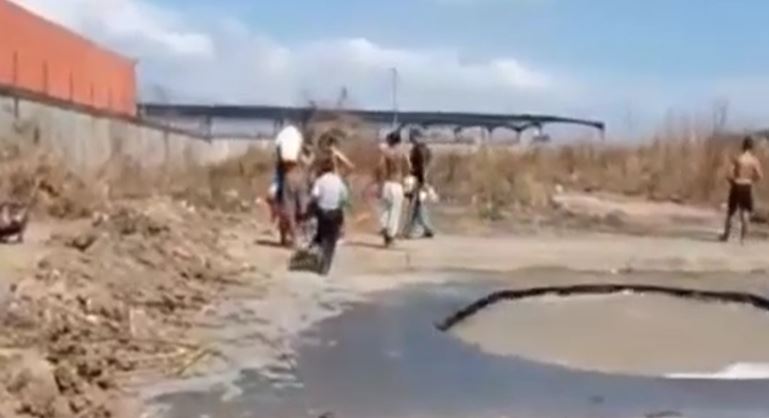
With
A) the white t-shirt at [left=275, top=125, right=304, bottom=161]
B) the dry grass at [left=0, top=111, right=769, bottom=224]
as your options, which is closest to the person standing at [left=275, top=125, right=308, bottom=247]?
the white t-shirt at [left=275, top=125, right=304, bottom=161]

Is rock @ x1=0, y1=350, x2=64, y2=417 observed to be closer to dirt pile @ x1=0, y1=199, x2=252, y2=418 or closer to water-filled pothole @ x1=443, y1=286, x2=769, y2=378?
dirt pile @ x1=0, y1=199, x2=252, y2=418

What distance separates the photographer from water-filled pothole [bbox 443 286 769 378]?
12.3m

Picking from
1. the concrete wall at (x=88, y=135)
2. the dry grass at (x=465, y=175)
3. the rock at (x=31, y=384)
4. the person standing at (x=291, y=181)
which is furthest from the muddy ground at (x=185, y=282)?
the concrete wall at (x=88, y=135)

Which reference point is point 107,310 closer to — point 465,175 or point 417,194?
point 417,194

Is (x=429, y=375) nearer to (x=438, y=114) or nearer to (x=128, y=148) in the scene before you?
(x=128, y=148)

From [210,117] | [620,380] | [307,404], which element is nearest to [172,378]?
[307,404]

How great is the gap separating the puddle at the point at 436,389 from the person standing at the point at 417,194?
10060 mm

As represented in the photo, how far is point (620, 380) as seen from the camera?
10.9 metres

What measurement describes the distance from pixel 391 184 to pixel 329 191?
4098mm

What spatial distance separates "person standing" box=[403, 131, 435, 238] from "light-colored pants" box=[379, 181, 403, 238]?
62.7 inches

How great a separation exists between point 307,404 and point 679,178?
32.0 m

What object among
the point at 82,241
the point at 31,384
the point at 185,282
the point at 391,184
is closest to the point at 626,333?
the point at 185,282

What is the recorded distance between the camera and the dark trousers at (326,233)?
1686 centimetres

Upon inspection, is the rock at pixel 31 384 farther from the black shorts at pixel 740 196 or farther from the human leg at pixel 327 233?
the black shorts at pixel 740 196
